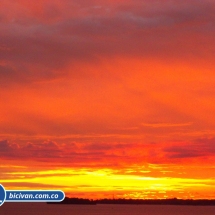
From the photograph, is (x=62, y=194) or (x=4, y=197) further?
(x=62, y=194)

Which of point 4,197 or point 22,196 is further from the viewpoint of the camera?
point 22,196

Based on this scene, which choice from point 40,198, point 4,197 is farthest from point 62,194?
point 4,197

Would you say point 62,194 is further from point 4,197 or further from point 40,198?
point 4,197

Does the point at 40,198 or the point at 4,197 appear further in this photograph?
the point at 40,198
